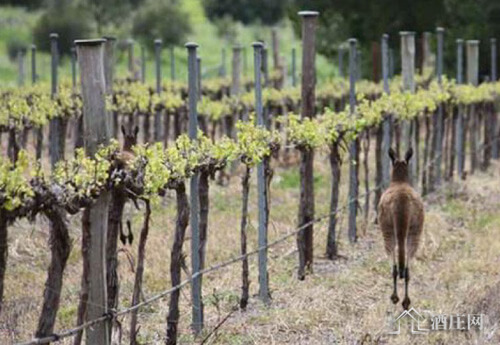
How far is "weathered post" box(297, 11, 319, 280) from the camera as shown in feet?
35.1

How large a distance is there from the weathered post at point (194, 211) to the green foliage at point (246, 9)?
155 ft

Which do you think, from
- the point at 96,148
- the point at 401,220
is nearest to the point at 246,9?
the point at 401,220

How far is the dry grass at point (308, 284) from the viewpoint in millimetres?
8586

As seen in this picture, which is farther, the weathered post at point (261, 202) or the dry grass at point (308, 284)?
the weathered post at point (261, 202)

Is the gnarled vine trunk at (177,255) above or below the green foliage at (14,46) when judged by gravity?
below

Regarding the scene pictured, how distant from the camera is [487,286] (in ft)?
32.1

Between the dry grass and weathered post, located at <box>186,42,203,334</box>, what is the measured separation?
0.20 metres

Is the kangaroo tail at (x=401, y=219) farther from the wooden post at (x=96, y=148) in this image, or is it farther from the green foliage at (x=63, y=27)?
the green foliage at (x=63, y=27)

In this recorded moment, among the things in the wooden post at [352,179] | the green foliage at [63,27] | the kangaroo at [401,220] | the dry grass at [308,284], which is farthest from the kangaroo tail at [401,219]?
the green foliage at [63,27]

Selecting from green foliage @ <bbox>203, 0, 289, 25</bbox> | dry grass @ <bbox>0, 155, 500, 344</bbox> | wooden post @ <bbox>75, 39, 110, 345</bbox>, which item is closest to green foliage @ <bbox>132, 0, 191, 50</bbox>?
green foliage @ <bbox>203, 0, 289, 25</bbox>

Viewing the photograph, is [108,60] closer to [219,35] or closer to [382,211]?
[382,211]

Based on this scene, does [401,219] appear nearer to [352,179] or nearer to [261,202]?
[261,202]

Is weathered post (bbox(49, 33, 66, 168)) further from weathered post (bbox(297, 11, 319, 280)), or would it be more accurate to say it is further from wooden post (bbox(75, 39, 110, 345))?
wooden post (bbox(75, 39, 110, 345))

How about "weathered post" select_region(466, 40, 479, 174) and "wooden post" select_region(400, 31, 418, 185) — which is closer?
"wooden post" select_region(400, 31, 418, 185)
